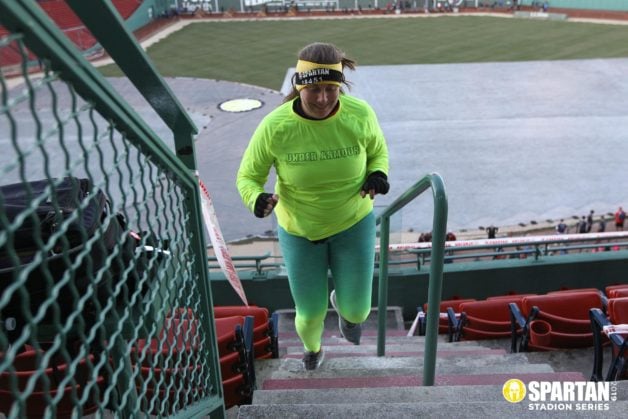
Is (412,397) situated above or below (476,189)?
above

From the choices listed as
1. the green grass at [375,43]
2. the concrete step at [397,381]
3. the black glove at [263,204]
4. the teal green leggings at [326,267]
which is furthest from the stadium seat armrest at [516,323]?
the green grass at [375,43]

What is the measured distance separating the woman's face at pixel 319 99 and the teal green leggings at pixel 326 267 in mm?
681

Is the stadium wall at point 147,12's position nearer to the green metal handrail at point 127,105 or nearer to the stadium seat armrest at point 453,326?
the stadium seat armrest at point 453,326

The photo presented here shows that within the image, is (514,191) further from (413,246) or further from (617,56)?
(617,56)

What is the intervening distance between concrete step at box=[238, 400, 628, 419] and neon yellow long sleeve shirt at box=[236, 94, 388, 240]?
40.3 inches

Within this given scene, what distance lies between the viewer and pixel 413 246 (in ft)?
19.2

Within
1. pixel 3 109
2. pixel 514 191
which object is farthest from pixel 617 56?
pixel 3 109

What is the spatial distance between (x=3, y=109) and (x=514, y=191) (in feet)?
39.4

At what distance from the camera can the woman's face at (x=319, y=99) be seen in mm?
2613

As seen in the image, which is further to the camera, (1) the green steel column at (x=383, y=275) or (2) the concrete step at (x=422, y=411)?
(1) the green steel column at (x=383, y=275)

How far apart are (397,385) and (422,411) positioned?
862 mm

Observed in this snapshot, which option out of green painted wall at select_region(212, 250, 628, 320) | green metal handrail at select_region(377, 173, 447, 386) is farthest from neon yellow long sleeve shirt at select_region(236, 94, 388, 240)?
green painted wall at select_region(212, 250, 628, 320)

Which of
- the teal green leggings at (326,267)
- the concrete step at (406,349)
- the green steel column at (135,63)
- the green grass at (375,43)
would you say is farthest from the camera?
the green grass at (375,43)

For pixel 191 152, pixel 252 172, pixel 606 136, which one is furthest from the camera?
pixel 606 136
